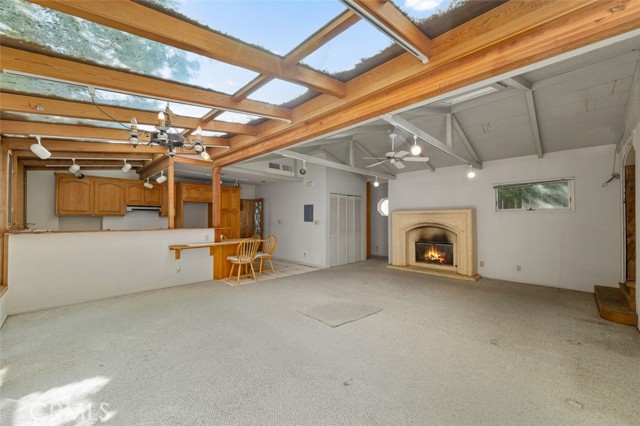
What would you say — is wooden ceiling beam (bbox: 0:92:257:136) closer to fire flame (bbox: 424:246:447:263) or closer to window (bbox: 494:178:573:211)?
fire flame (bbox: 424:246:447:263)

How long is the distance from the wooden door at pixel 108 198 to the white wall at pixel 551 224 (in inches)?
330

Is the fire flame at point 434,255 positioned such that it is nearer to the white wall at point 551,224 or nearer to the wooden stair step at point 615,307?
the white wall at point 551,224

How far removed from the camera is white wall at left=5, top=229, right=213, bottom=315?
3775mm

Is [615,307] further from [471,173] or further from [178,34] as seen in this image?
[178,34]

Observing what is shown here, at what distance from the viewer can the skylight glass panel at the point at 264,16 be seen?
1698mm

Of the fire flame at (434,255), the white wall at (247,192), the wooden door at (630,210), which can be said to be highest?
the white wall at (247,192)

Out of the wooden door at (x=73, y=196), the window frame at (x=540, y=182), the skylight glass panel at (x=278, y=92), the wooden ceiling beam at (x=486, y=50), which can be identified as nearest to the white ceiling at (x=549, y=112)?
the window frame at (x=540, y=182)

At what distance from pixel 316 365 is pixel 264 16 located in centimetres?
284

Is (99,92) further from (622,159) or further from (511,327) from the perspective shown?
(622,159)

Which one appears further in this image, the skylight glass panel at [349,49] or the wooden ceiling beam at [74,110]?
the wooden ceiling beam at [74,110]

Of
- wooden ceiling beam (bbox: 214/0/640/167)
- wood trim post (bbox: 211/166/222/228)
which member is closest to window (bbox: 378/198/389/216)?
wood trim post (bbox: 211/166/222/228)

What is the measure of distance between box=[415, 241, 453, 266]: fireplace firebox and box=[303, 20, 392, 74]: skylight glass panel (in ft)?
18.0

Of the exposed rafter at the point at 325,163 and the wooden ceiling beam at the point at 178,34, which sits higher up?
the wooden ceiling beam at the point at 178,34

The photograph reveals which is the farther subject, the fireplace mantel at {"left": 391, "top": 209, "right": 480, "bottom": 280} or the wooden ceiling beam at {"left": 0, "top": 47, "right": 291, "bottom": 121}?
the fireplace mantel at {"left": 391, "top": 209, "right": 480, "bottom": 280}
